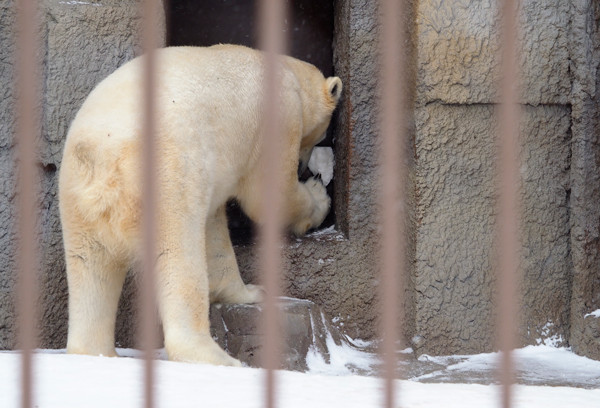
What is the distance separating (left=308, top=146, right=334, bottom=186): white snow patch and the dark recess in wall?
0.08 meters

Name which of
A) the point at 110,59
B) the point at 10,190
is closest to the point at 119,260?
A: the point at 10,190

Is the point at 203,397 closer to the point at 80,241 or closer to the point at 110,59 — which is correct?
the point at 80,241

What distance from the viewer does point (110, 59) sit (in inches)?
142

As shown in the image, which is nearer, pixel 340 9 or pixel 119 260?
pixel 119 260

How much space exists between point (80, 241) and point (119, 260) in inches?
5.4

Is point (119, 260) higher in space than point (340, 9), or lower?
lower

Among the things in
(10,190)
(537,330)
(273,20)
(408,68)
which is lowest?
(537,330)

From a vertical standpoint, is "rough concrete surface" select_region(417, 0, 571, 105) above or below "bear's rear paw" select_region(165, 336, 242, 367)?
above

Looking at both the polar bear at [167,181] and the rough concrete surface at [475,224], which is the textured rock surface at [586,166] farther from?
the polar bear at [167,181]

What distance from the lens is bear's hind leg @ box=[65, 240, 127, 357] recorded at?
9.73ft

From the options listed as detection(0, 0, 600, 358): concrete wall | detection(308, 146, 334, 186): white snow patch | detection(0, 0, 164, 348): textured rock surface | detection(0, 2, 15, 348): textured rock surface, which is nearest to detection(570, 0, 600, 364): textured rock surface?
detection(0, 0, 600, 358): concrete wall

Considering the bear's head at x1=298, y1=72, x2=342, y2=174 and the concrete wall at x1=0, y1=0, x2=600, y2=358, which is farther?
the bear's head at x1=298, y1=72, x2=342, y2=174

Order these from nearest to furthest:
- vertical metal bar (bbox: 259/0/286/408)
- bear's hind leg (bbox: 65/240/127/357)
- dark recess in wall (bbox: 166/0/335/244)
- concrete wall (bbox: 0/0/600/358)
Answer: vertical metal bar (bbox: 259/0/286/408)
bear's hind leg (bbox: 65/240/127/357)
concrete wall (bbox: 0/0/600/358)
dark recess in wall (bbox: 166/0/335/244)

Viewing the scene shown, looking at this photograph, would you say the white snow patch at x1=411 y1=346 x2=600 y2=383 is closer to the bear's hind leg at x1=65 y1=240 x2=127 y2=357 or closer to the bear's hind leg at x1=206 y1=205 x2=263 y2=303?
the bear's hind leg at x1=206 y1=205 x2=263 y2=303
